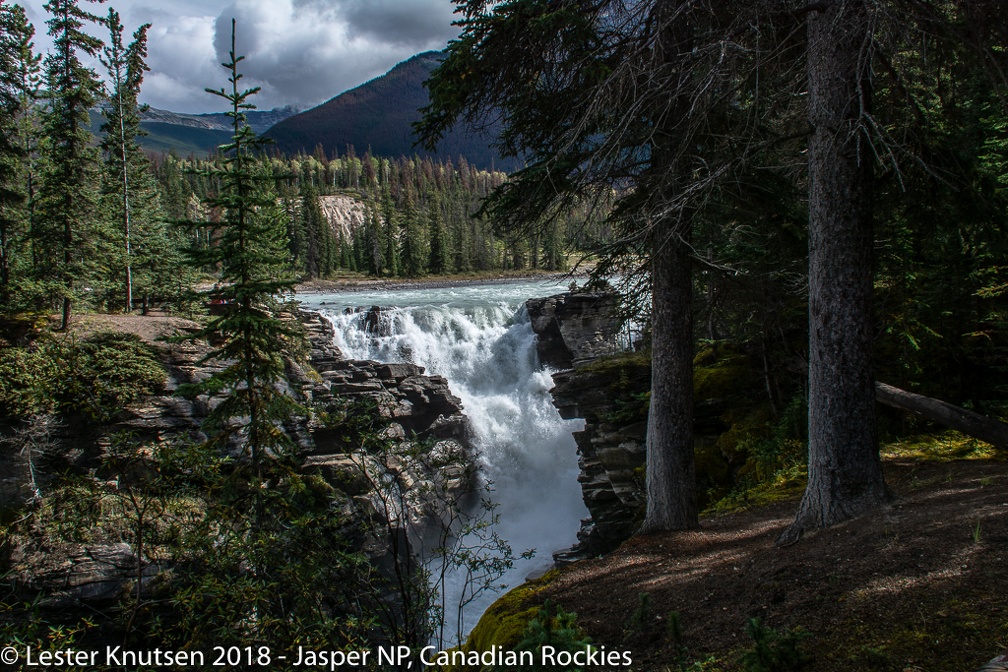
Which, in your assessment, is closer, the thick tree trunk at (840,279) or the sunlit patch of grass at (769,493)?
the thick tree trunk at (840,279)

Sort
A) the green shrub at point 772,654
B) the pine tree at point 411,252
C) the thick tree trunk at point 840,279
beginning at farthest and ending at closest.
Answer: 1. the pine tree at point 411,252
2. the thick tree trunk at point 840,279
3. the green shrub at point 772,654

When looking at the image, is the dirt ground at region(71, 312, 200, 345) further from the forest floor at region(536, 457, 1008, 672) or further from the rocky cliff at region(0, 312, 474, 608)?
the forest floor at region(536, 457, 1008, 672)

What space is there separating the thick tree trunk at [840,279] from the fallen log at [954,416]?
66.7 inches

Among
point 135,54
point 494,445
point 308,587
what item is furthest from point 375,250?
point 308,587

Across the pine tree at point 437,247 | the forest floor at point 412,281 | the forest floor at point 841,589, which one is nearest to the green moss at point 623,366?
the forest floor at point 841,589

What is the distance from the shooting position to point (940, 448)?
7.75 meters

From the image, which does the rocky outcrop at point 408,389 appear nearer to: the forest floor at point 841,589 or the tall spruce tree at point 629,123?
the tall spruce tree at point 629,123

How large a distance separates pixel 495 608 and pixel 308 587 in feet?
6.03

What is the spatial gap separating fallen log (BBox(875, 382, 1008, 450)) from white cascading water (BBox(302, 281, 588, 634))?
11216 millimetres

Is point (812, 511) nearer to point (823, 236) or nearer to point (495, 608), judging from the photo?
point (823, 236)

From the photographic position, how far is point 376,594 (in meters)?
4.62

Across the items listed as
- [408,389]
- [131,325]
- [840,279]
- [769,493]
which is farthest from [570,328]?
[840,279]

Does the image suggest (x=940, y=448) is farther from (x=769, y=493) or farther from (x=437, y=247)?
(x=437, y=247)

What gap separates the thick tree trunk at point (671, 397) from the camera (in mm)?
6223
